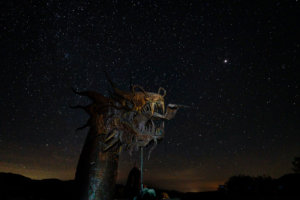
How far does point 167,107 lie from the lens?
6684 millimetres

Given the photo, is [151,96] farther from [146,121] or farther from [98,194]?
[98,194]

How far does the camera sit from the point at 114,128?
248 inches

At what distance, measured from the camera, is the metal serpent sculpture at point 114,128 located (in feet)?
19.0

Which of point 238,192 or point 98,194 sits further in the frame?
point 238,192

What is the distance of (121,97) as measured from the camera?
653 centimetres

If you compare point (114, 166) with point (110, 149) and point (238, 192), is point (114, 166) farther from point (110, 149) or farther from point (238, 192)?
point (238, 192)

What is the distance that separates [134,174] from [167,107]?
Result: 294 cm

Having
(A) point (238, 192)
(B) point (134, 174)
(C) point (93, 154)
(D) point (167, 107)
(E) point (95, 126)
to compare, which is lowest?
(A) point (238, 192)

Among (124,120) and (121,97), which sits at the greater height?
(121,97)

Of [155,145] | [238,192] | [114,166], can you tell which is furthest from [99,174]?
[238,192]

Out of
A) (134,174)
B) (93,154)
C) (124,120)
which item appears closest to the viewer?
(93,154)

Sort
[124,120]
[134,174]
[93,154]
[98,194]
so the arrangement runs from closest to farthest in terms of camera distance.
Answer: [98,194]
[93,154]
[124,120]
[134,174]

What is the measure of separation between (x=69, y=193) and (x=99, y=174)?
43.1 inches

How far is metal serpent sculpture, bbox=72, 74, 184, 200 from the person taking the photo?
5805 millimetres
